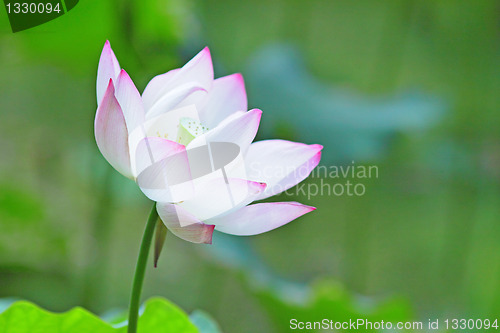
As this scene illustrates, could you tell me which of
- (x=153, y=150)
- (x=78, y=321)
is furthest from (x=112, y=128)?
(x=78, y=321)

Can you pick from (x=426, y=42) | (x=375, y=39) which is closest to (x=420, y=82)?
(x=426, y=42)

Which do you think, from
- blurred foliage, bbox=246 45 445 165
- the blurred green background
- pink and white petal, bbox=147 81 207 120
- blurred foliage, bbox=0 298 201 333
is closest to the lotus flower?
pink and white petal, bbox=147 81 207 120

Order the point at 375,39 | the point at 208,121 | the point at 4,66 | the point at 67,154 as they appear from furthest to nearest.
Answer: the point at 375,39, the point at 67,154, the point at 4,66, the point at 208,121

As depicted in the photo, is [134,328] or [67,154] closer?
[134,328]

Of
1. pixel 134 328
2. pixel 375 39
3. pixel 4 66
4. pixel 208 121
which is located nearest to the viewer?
pixel 134 328

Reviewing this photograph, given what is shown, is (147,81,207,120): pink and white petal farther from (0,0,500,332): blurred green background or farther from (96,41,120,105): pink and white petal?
(0,0,500,332): blurred green background

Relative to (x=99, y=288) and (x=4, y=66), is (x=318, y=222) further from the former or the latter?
(x=4, y=66)

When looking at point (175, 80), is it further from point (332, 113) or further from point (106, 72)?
point (332, 113)
